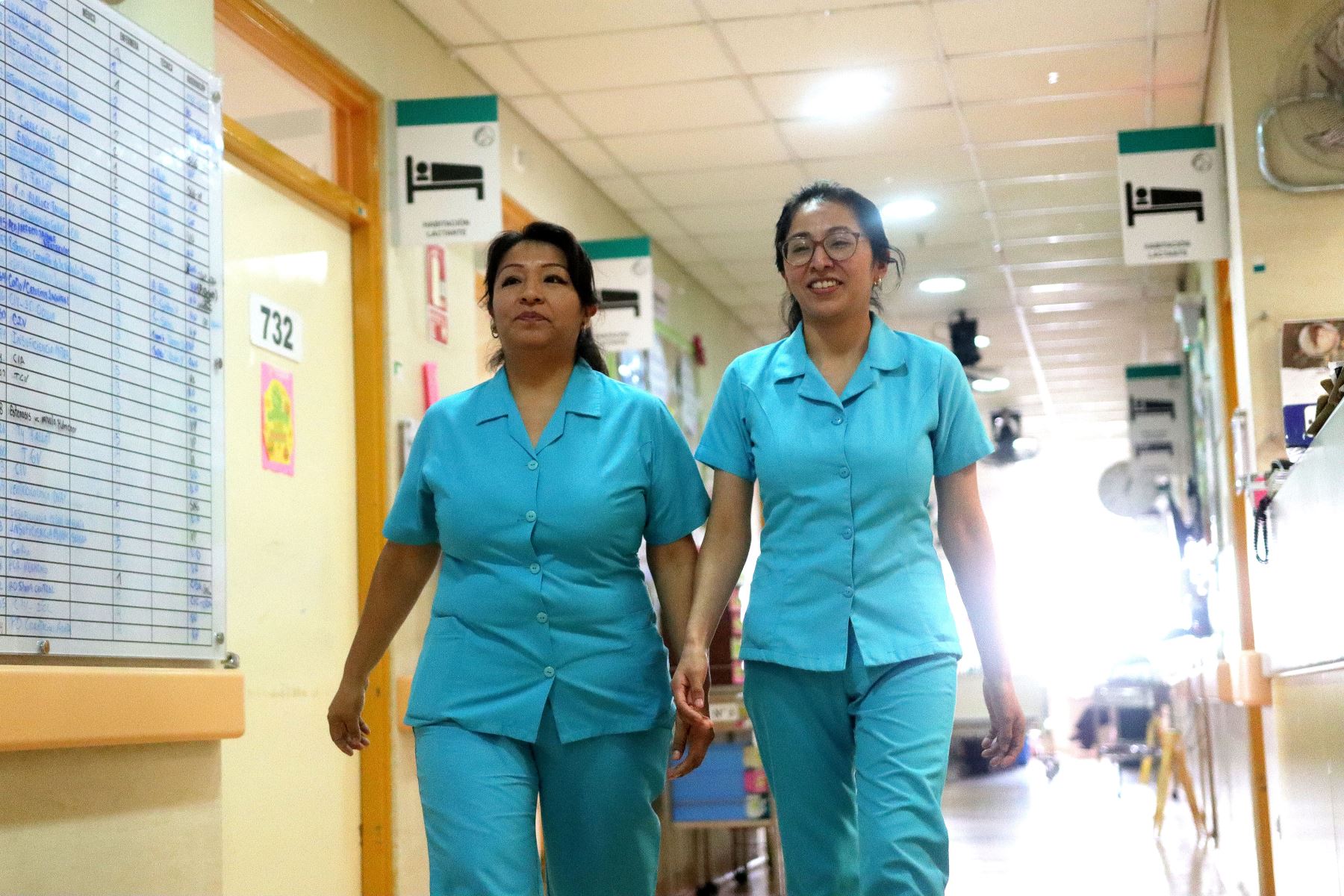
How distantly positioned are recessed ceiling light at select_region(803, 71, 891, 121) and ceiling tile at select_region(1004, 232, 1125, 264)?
2.97 meters

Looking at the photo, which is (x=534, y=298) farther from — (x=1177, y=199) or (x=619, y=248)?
(x=619, y=248)

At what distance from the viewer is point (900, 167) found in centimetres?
848

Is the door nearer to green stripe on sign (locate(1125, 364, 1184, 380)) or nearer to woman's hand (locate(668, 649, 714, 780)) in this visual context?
woman's hand (locate(668, 649, 714, 780))

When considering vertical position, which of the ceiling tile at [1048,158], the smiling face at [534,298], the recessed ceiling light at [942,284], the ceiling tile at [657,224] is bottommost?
the smiling face at [534,298]

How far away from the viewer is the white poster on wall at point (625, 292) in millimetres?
7816

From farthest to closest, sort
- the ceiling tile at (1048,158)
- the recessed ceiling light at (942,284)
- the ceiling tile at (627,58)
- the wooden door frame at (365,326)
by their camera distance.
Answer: the recessed ceiling light at (942,284) < the ceiling tile at (1048,158) < the ceiling tile at (627,58) < the wooden door frame at (365,326)

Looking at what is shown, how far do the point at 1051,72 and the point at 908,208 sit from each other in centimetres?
222

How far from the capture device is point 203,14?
423 centimetres

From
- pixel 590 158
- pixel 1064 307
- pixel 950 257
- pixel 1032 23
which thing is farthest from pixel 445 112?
pixel 1064 307

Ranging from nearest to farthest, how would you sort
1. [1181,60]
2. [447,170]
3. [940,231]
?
[447,170] < [1181,60] < [940,231]

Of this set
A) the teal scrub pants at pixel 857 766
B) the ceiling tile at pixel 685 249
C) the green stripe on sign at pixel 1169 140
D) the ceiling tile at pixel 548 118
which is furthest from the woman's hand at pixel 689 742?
the ceiling tile at pixel 685 249

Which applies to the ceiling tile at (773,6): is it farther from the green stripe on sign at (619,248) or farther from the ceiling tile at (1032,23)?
the green stripe on sign at (619,248)

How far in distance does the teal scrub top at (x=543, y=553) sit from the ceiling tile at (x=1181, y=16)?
4.31 metres

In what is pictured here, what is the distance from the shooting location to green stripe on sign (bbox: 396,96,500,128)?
579cm
